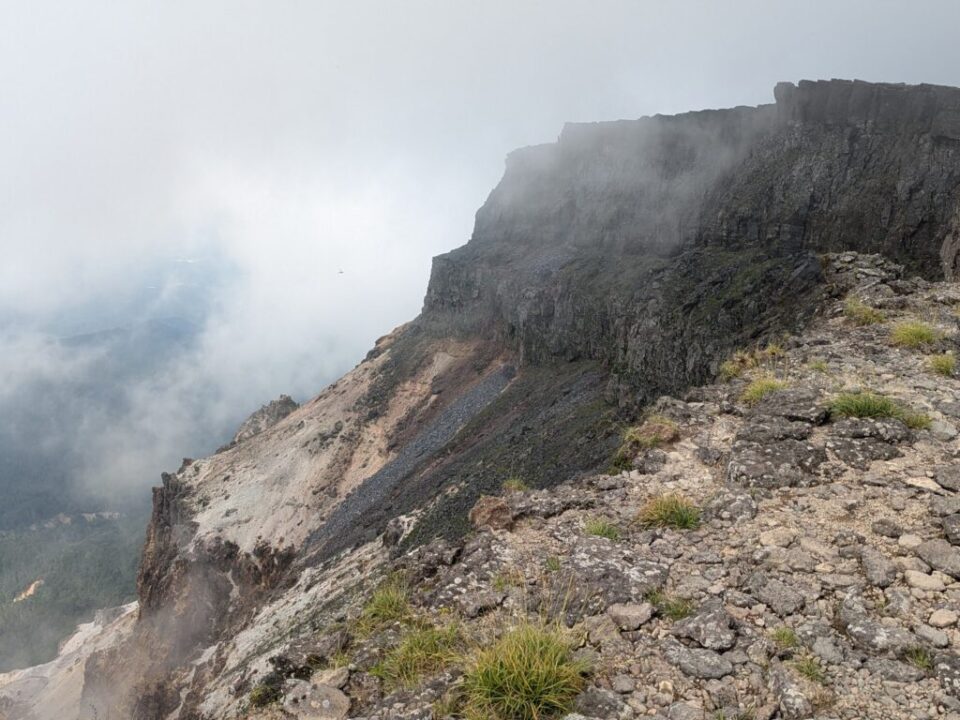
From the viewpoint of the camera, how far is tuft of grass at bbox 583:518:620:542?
289 inches

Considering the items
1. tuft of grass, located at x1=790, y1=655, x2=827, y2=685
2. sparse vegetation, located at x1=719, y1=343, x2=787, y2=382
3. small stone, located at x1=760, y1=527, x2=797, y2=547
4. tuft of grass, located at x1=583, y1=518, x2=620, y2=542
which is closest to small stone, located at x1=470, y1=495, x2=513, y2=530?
tuft of grass, located at x1=583, y1=518, x2=620, y2=542

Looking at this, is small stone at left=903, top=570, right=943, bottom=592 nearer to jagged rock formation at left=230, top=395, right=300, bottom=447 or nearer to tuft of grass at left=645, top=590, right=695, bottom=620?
tuft of grass at left=645, top=590, right=695, bottom=620

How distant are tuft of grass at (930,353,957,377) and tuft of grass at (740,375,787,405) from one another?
2.23m

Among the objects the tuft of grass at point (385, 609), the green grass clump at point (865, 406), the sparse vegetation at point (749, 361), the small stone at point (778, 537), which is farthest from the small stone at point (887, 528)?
the sparse vegetation at point (749, 361)

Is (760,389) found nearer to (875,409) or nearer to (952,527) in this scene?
(875,409)

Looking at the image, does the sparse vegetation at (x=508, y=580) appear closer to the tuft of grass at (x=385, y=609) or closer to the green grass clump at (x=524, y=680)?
the tuft of grass at (x=385, y=609)

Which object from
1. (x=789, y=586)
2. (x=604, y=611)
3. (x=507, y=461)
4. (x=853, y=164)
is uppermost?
(x=853, y=164)

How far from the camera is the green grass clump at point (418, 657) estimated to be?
5742mm

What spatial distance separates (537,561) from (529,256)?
57.1 meters

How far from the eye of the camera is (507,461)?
33.0 m

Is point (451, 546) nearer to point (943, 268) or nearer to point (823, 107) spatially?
point (943, 268)

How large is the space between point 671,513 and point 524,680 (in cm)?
335

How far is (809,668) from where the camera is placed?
4820 mm

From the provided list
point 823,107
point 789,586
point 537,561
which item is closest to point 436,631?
point 537,561
